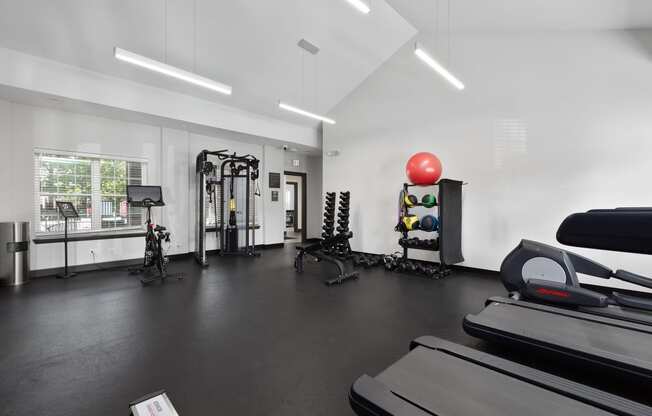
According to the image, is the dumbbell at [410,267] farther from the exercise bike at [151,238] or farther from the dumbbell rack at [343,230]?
the exercise bike at [151,238]

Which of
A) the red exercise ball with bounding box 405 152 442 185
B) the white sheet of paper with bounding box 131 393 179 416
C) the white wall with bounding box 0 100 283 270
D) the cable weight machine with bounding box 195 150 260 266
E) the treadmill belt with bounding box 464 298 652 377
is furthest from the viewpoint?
the cable weight machine with bounding box 195 150 260 266

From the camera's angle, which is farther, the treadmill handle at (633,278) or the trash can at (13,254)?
the trash can at (13,254)

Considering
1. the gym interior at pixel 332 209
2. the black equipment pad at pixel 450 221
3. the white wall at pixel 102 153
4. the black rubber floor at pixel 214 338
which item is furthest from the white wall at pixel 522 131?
the white wall at pixel 102 153

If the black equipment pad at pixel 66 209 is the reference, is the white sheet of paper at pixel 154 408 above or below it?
below

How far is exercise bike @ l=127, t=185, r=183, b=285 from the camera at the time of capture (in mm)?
4754

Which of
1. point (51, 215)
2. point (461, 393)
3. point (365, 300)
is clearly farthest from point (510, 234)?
point (51, 215)

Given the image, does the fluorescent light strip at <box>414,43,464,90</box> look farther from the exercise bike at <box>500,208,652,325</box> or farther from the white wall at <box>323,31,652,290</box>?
the exercise bike at <box>500,208,652,325</box>

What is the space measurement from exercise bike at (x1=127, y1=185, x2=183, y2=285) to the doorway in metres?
4.11

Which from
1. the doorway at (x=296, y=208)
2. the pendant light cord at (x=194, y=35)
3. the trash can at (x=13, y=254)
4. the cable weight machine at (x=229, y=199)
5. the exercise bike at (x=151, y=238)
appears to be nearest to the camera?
the pendant light cord at (x=194, y=35)

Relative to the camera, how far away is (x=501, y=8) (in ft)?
13.9

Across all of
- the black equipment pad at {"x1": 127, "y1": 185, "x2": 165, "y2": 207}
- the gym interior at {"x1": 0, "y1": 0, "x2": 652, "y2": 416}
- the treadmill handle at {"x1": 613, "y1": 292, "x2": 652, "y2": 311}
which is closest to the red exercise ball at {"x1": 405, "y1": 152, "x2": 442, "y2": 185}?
the gym interior at {"x1": 0, "y1": 0, "x2": 652, "y2": 416}

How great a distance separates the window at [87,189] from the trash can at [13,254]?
1.48 feet

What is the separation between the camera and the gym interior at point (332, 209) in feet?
6.21

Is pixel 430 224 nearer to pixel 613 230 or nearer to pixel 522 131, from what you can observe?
pixel 522 131
